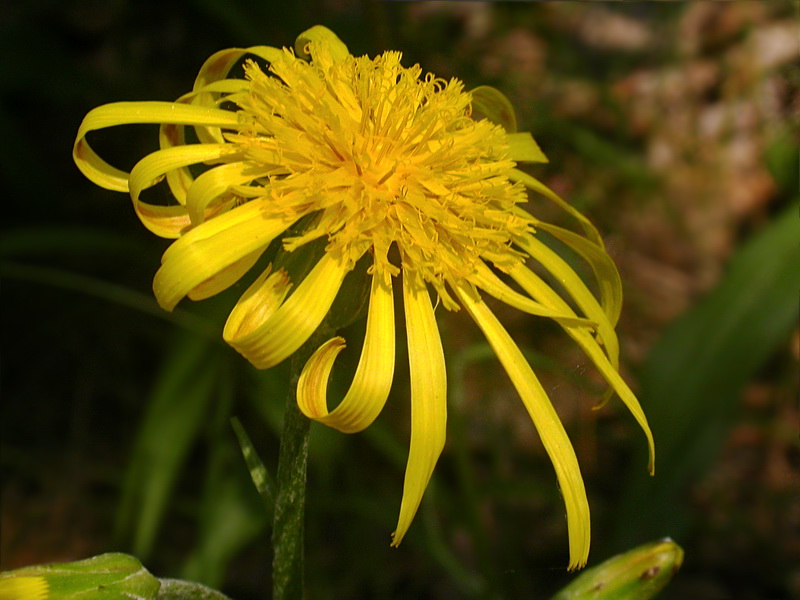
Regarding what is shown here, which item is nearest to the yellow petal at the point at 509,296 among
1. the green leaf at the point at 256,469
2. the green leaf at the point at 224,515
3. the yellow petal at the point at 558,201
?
the yellow petal at the point at 558,201

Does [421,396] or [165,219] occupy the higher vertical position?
[165,219]

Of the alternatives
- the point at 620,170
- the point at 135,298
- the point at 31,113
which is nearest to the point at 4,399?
the point at 135,298

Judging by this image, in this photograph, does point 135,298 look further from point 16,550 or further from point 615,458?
point 615,458

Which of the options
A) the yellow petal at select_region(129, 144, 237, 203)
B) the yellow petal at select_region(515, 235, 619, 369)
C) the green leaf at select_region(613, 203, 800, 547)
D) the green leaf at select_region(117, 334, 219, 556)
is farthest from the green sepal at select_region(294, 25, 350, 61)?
the green leaf at select_region(613, 203, 800, 547)

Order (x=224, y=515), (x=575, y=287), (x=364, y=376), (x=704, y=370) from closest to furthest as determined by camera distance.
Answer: (x=364, y=376) < (x=575, y=287) < (x=224, y=515) < (x=704, y=370)

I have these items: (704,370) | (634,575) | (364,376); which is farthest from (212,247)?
(704,370)

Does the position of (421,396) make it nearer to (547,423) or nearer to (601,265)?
(547,423)

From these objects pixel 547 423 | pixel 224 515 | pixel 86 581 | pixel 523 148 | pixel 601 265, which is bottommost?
pixel 224 515
